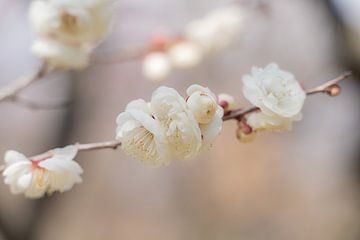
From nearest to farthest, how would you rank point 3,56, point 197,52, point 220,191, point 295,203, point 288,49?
point 197,52 → point 3,56 → point 288,49 → point 295,203 → point 220,191

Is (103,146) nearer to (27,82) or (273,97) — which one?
(273,97)

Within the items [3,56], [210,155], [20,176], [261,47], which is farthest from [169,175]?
[20,176]

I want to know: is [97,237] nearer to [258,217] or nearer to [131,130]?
[258,217]

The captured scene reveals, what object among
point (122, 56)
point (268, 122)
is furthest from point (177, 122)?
point (122, 56)

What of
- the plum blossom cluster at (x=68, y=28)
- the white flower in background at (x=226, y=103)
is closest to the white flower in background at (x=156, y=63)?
the plum blossom cluster at (x=68, y=28)

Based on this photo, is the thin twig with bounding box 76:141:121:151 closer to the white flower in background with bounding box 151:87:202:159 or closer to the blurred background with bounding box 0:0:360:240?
the white flower in background with bounding box 151:87:202:159

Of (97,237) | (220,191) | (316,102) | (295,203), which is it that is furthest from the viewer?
(220,191)

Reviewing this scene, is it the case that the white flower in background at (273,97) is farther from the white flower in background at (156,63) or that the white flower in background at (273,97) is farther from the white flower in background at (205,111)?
the white flower in background at (156,63)
